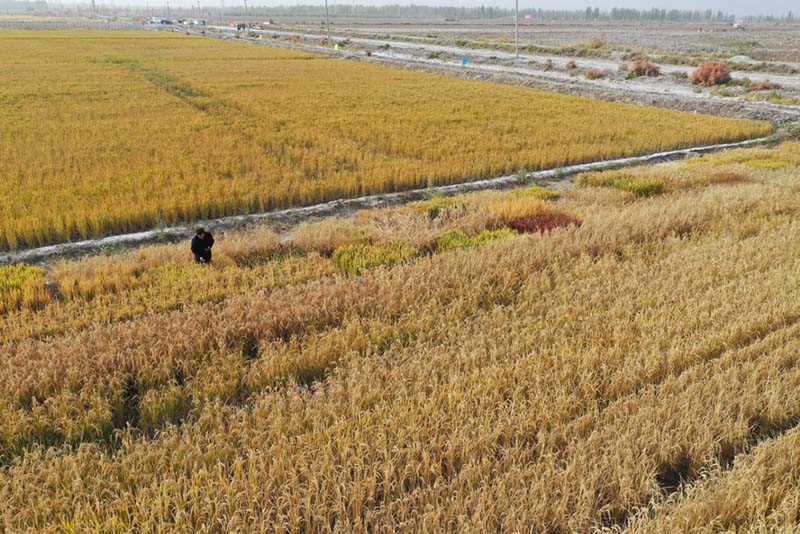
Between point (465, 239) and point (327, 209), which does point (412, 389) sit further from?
point (327, 209)

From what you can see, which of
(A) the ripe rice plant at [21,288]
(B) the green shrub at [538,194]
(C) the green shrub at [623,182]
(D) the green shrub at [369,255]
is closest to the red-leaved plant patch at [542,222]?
(B) the green shrub at [538,194]

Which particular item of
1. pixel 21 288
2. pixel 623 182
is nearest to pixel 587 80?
pixel 623 182

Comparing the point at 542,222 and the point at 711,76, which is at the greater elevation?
the point at 711,76

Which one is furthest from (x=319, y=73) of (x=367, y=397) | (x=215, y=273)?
(x=367, y=397)

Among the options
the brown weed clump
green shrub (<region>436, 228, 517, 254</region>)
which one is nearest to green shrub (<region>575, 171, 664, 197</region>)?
green shrub (<region>436, 228, 517, 254</region>)

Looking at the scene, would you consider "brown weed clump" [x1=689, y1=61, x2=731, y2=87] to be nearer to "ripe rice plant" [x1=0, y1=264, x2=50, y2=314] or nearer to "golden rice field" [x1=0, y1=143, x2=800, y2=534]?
"golden rice field" [x1=0, y1=143, x2=800, y2=534]

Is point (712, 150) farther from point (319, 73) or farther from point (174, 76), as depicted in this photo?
point (174, 76)
